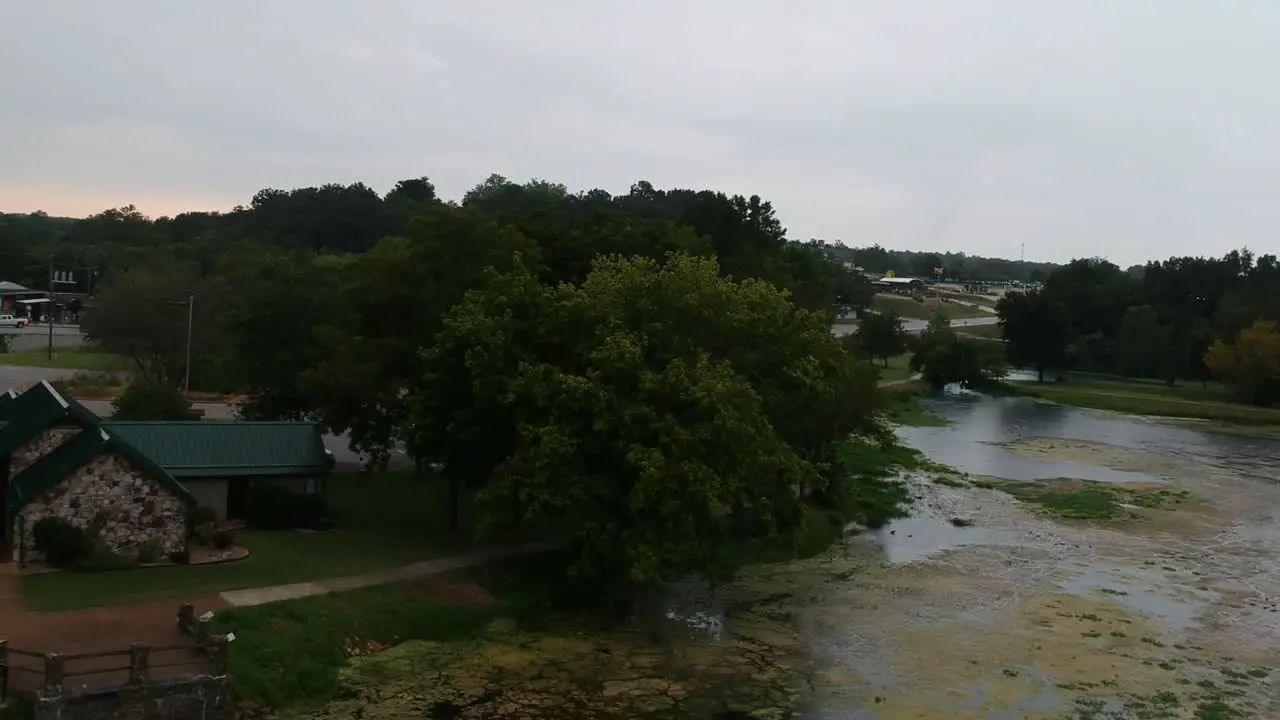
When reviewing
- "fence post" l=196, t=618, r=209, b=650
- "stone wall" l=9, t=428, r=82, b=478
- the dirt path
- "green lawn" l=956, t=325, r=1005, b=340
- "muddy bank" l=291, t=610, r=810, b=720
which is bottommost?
"muddy bank" l=291, t=610, r=810, b=720

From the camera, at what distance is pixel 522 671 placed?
24641 millimetres

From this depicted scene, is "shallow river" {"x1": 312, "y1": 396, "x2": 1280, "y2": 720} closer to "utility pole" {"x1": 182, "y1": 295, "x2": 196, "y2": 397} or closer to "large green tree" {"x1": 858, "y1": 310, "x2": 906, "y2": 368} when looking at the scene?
"utility pole" {"x1": 182, "y1": 295, "x2": 196, "y2": 397}

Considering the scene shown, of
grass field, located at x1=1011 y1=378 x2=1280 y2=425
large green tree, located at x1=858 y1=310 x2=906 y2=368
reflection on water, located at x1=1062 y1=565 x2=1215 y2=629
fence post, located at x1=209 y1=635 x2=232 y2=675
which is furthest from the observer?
large green tree, located at x1=858 y1=310 x2=906 y2=368

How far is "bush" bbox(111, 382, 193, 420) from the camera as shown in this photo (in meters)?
40.3

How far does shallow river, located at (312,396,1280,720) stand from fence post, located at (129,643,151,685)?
13.8 feet

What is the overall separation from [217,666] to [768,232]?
4980 cm

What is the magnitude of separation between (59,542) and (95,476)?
171 cm

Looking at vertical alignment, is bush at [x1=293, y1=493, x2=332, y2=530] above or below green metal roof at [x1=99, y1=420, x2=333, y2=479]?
below

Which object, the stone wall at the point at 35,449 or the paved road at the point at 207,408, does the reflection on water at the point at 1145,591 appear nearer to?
the paved road at the point at 207,408

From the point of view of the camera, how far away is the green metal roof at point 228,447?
1242 inches

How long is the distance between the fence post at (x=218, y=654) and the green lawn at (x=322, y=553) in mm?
5102

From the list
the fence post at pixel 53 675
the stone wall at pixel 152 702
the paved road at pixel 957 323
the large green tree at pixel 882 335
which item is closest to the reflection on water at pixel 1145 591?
the stone wall at pixel 152 702

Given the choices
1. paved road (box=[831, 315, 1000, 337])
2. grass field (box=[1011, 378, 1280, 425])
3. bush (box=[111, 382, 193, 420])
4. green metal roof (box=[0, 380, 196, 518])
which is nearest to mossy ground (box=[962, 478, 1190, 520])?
bush (box=[111, 382, 193, 420])

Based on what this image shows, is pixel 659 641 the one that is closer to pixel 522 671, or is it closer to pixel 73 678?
pixel 522 671
